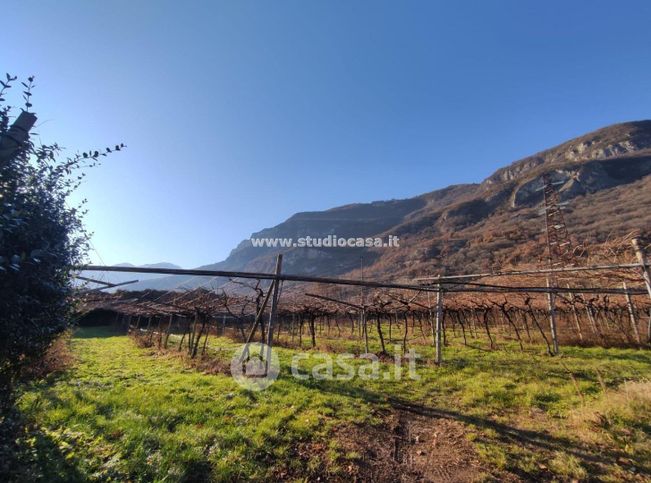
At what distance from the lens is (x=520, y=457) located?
4.64 metres

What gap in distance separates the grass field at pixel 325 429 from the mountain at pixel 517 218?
1063 inches

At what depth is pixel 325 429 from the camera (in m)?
5.51

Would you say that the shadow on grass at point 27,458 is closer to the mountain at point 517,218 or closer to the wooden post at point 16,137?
the wooden post at point 16,137

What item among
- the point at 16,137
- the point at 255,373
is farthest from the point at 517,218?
the point at 16,137

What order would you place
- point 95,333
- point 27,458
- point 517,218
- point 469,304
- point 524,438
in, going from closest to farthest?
1. point 27,458
2. point 524,438
3. point 469,304
4. point 95,333
5. point 517,218

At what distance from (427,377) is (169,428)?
810 cm

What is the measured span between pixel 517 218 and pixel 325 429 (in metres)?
85.2

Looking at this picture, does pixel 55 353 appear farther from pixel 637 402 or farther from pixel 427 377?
pixel 637 402

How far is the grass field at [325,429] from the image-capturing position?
3941 mm

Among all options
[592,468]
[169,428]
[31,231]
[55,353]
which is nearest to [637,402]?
[592,468]

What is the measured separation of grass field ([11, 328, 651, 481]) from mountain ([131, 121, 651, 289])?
27006 mm

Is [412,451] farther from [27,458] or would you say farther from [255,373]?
[255,373]

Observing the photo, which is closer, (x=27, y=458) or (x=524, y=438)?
(x=27, y=458)

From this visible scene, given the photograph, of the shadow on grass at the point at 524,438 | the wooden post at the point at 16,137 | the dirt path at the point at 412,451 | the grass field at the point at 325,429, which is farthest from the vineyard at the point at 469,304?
the dirt path at the point at 412,451
